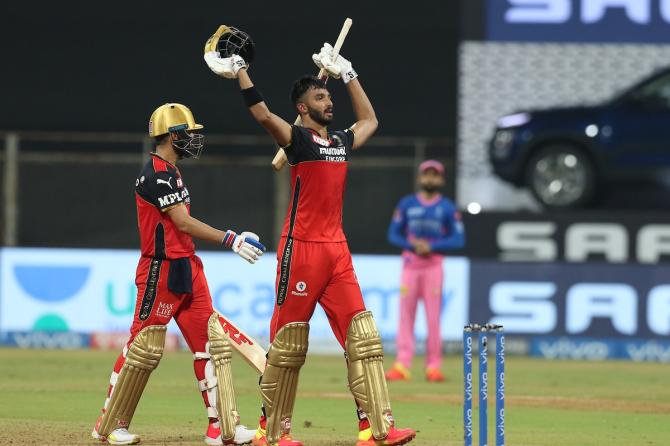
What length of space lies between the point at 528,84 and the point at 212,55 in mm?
12124

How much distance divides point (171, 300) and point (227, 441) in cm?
100

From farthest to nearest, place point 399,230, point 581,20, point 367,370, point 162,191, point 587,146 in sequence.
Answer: point 581,20 → point 587,146 → point 399,230 → point 162,191 → point 367,370

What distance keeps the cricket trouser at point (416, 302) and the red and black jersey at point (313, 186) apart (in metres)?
6.45

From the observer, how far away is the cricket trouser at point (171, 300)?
995 cm

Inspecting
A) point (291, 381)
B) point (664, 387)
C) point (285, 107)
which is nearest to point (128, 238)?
point (285, 107)

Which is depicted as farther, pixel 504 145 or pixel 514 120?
pixel 514 120

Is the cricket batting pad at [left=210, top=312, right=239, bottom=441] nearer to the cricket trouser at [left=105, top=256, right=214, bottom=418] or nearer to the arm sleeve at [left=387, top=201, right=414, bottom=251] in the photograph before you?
the cricket trouser at [left=105, top=256, right=214, bottom=418]

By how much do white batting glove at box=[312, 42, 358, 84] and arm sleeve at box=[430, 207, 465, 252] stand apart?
615 cm

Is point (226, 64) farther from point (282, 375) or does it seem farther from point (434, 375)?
point (434, 375)

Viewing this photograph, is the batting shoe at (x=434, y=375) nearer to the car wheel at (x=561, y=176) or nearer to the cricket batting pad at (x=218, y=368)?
the car wheel at (x=561, y=176)

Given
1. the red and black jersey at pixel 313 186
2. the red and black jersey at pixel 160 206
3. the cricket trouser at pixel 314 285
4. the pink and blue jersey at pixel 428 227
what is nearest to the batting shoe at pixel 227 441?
the cricket trouser at pixel 314 285

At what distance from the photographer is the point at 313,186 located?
941cm

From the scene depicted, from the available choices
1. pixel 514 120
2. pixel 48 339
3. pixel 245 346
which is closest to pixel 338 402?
pixel 245 346

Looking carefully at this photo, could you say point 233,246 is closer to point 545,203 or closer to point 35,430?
point 35,430
